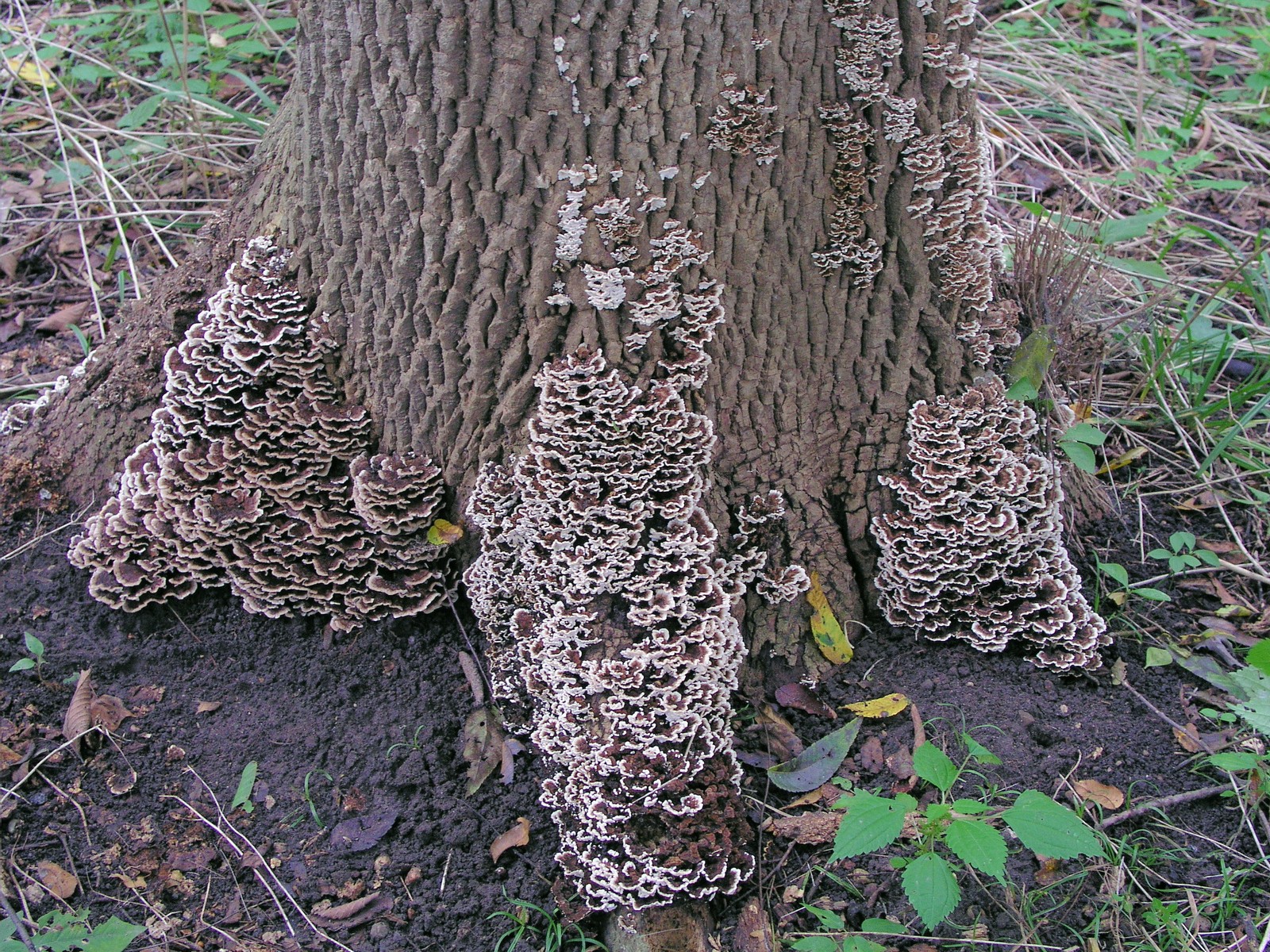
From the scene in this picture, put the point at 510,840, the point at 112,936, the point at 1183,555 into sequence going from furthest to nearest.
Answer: the point at 1183,555 → the point at 510,840 → the point at 112,936

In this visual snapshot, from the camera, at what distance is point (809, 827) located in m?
2.73

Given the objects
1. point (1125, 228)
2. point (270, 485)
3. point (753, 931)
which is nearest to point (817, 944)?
point (753, 931)

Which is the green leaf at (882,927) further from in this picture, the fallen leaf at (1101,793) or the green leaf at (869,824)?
the fallen leaf at (1101,793)

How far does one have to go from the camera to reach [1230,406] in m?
3.97

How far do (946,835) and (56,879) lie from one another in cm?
252

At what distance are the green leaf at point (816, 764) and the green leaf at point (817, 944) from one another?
50 centimetres

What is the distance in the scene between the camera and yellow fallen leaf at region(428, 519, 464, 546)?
120 inches

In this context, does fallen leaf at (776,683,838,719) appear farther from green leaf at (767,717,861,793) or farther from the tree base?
the tree base

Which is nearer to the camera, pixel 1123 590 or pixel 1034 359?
pixel 1034 359

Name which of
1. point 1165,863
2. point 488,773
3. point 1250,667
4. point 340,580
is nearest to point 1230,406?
point 1250,667

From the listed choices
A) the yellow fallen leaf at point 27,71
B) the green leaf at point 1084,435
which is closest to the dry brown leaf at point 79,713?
the green leaf at point 1084,435

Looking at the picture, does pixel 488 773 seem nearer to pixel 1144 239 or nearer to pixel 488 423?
pixel 488 423

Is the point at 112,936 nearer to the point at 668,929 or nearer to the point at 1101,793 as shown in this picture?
the point at 668,929

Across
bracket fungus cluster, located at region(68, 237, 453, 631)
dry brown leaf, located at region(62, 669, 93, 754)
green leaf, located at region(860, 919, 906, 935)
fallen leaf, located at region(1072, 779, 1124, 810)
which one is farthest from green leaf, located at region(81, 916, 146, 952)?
fallen leaf, located at region(1072, 779, 1124, 810)
